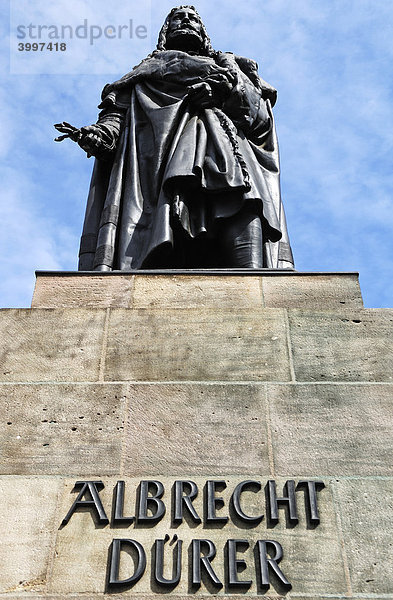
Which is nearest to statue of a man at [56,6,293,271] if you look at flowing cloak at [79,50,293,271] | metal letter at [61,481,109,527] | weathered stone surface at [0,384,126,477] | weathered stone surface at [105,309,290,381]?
flowing cloak at [79,50,293,271]

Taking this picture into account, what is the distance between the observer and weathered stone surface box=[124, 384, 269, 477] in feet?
19.8

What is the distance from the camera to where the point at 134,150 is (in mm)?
9523

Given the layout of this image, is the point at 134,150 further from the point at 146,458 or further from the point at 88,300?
the point at 146,458

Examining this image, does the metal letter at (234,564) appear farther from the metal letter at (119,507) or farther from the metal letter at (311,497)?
the metal letter at (119,507)

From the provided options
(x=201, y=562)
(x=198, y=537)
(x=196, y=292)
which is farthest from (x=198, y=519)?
(x=196, y=292)

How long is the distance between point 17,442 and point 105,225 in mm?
3329

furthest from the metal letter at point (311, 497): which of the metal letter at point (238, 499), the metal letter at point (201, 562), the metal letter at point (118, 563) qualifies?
the metal letter at point (118, 563)

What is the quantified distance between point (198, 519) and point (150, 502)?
0.34m

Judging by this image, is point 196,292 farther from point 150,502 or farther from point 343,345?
point 150,502

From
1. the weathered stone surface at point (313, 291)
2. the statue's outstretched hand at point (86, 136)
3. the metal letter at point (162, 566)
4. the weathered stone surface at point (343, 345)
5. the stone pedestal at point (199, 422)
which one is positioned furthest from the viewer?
the statue's outstretched hand at point (86, 136)

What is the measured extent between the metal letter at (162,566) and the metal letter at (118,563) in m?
0.09

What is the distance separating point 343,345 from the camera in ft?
22.3

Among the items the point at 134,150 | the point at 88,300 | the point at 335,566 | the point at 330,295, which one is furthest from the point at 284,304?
the point at 134,150

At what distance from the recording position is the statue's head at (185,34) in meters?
10.8
